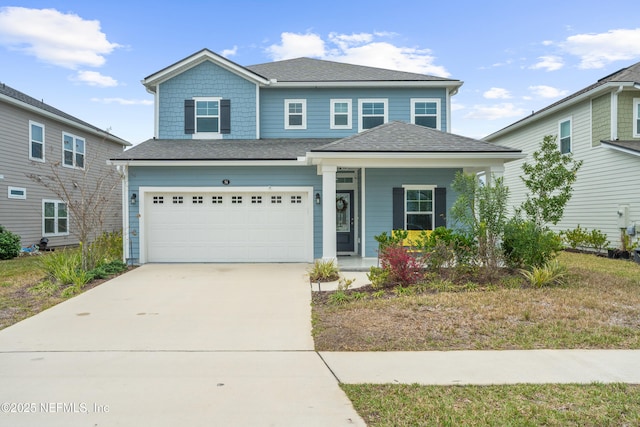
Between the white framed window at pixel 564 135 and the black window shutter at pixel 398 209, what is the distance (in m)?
8.07

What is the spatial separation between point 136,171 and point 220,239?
123 inches

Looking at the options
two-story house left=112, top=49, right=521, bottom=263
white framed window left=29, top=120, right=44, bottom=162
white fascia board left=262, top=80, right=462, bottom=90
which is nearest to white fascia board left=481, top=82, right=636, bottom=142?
white fascia board left=262, top=80, right=462, bottom=90

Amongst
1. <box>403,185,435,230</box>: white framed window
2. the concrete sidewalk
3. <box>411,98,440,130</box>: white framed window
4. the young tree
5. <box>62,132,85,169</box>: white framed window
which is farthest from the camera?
<box>62,132,85,169</box>: white framed window

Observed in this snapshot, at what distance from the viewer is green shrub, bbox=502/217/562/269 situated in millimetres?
8805

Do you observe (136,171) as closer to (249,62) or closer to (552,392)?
(249,62)

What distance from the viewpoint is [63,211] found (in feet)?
60.6

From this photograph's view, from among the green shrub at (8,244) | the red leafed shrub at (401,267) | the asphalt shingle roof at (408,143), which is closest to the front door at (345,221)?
the asphalt shingle roof at (408,143)

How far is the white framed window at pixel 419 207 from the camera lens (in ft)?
41.6

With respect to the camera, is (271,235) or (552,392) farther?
(271,235)

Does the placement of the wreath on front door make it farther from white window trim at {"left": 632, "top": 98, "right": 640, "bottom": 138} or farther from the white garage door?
white window trim at {"left": 632, "top": 98, "right": 640, "bottom": 138}

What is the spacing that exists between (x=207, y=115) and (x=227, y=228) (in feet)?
14.0

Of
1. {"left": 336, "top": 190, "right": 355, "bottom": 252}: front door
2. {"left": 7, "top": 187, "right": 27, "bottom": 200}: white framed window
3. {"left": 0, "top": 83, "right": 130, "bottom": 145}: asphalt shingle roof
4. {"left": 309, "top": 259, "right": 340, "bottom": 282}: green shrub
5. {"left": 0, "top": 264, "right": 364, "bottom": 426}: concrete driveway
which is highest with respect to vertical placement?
{"left": 0, "top": 83, "right": 130, "bottom": 145}: asphalt shingle roof

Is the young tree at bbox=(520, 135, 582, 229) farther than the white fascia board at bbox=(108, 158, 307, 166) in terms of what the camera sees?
No

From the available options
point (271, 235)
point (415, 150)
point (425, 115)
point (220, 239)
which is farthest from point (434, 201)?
point (220, 239)
